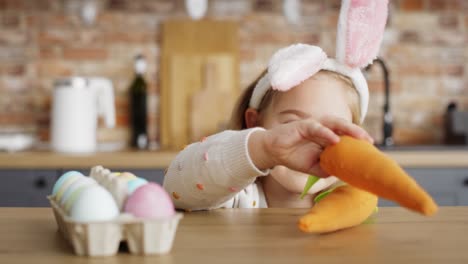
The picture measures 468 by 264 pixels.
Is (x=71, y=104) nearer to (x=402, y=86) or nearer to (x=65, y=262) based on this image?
(x=402, y=86)

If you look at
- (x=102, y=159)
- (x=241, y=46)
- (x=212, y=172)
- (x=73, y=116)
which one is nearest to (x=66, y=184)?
(x=212, y=172)

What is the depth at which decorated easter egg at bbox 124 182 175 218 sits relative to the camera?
0.56 meters

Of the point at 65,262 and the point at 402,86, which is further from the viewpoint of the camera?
the point at 402,86

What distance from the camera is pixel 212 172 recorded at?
0.90 metres

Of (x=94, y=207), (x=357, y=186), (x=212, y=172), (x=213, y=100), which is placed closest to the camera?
(x=94, y=207)

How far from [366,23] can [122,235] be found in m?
0.57

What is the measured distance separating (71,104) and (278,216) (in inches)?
68.3

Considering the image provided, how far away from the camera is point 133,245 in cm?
57

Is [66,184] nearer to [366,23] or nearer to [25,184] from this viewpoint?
[366,23]

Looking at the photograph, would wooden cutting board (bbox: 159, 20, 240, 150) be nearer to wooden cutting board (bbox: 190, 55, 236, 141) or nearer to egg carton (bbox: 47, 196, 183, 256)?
wooden cutting board (bbox: 190, 55, 236, 141)

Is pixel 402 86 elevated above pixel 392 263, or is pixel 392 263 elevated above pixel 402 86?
pixel 392 263

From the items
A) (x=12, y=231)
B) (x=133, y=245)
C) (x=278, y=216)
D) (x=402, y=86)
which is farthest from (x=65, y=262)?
(x=402, y=86)

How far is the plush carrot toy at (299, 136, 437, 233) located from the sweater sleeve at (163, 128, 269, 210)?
0.43ft

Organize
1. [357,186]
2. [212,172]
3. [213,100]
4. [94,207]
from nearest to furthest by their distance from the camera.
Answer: [94,207]
[357,186]
[212,172]
[213,100]
